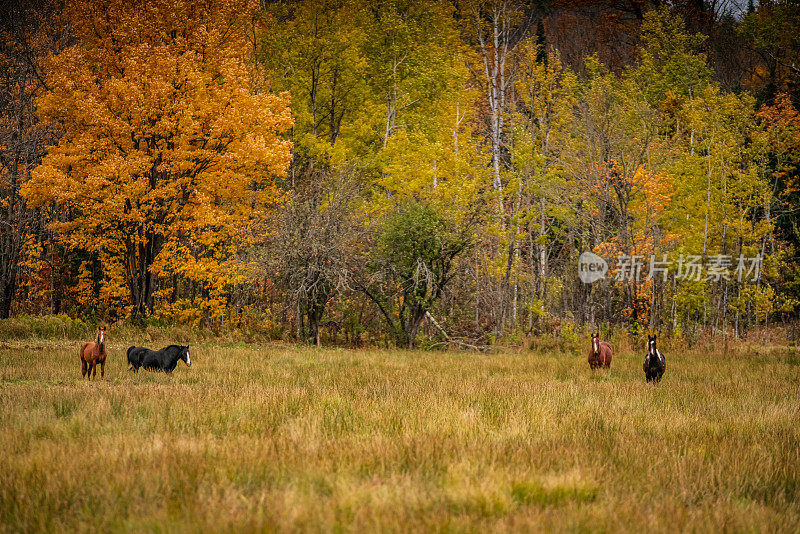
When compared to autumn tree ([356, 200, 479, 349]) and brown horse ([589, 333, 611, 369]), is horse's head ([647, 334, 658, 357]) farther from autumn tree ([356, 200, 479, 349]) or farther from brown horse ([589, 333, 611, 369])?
autumn tree ([356, 200, 479, 349])

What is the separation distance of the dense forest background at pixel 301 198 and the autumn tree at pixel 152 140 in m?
0.09

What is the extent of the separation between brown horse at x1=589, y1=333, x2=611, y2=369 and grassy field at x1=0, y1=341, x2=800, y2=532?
9.71 ft

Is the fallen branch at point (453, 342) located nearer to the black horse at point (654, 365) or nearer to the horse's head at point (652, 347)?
the black horse at point (654, 365)

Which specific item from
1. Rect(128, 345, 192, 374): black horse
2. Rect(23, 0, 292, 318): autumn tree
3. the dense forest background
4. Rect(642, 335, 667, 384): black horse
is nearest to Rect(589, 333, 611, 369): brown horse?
Rect(642, 335, 667, 384): black horse

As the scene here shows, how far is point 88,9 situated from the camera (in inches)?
817

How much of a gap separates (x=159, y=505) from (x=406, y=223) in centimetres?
1604

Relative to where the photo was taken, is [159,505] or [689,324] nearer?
[159,505]

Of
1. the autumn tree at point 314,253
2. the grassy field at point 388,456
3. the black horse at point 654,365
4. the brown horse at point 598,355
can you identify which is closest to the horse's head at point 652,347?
the black horse at point 654,365

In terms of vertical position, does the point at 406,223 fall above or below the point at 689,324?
above

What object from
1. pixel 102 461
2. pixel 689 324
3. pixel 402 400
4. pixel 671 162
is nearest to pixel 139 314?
pixel 402 400

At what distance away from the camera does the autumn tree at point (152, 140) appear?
19188 mm

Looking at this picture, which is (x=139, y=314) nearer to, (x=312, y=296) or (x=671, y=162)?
(x=312, y=296)

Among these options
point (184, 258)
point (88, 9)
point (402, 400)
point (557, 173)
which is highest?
point (88, 9)

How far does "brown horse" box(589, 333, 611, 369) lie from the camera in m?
13.5
